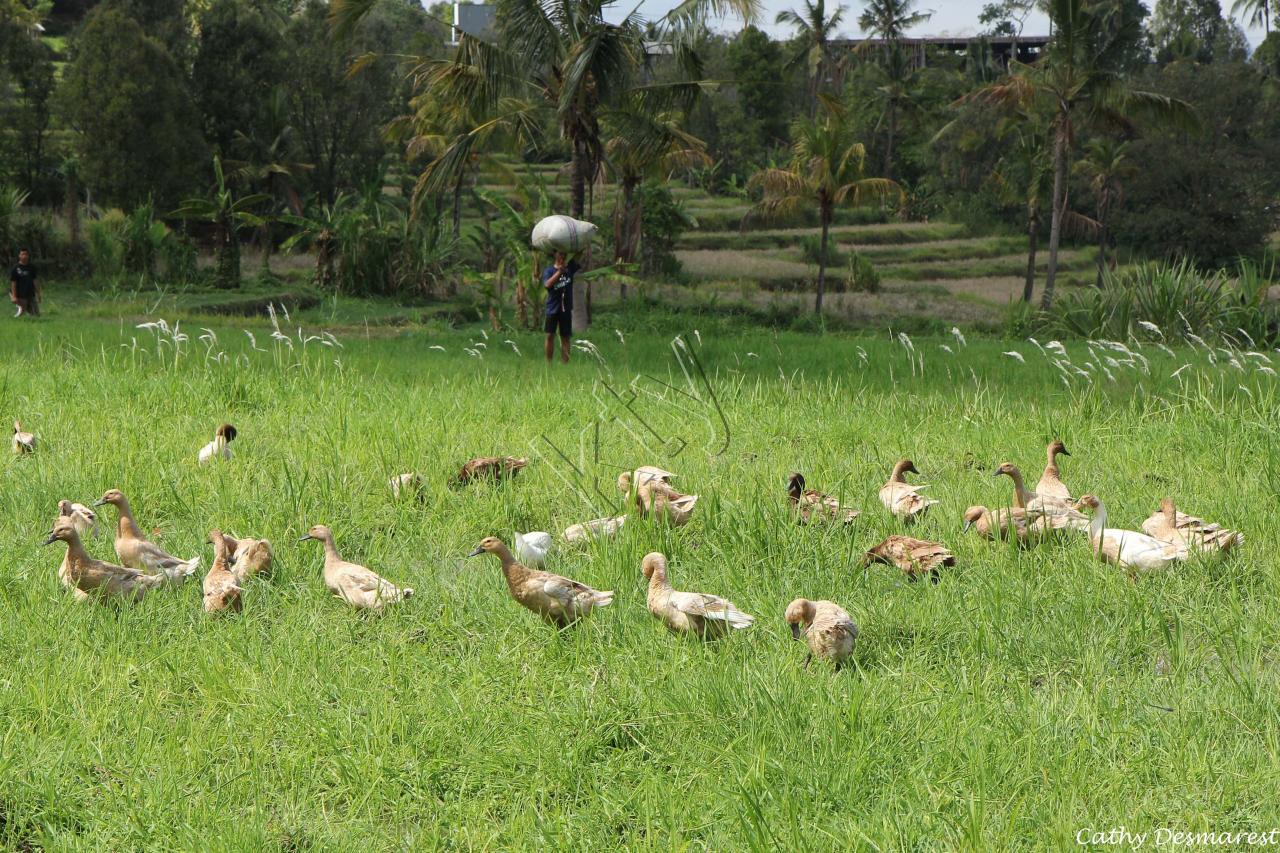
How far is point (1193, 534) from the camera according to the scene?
4516 mm

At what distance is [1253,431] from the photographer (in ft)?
22.1

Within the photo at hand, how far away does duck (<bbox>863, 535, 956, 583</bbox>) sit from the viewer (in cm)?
436

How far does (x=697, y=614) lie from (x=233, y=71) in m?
36.4

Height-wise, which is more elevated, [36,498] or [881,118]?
[881,118]

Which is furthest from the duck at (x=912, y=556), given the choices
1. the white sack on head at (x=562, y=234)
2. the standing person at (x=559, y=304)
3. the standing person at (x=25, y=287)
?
the standing person at (x=25, y=287)

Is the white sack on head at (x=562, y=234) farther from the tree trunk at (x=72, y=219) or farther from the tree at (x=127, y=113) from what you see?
the tree trunk at (x=72, y=219)

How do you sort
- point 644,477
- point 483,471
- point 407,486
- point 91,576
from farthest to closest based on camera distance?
point 483,471 → point 407,486 → point 644,477 → point 91,576

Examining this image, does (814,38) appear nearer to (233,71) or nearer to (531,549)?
(233,71)

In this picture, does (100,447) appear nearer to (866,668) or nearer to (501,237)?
(866,668)

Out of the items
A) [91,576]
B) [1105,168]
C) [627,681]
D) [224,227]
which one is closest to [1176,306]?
[627,681]

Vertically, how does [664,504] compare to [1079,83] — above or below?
below

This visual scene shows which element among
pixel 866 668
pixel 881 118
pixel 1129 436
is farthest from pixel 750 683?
pixel 881 118

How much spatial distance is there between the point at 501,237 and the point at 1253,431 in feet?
93.7

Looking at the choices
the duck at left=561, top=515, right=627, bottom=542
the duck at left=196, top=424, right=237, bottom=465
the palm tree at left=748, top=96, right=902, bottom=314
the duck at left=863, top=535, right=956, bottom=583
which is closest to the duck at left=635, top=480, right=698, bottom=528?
the duck at left=561, top=515, right=627, bottom=542
